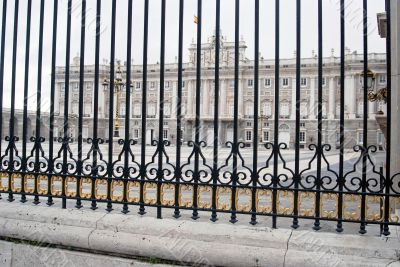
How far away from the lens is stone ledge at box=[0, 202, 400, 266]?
238 cm

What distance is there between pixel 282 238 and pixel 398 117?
52.2 inches

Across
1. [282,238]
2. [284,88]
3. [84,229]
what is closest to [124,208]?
[84,229]

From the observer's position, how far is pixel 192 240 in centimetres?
266

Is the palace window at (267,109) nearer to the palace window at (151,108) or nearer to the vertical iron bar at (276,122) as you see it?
the palace window at (151,108)

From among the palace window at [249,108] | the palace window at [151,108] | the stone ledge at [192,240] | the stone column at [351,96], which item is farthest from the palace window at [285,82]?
the stone ledge at [192,240]

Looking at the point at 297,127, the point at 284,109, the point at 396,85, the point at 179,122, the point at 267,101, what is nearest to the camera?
the point at 297,127

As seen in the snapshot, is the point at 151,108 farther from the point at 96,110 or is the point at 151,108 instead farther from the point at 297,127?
the point at 297,127

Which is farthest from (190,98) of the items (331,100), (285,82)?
(331,100)

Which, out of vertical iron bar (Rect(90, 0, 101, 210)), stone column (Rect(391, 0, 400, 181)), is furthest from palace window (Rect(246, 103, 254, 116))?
vertical iron bar (Rect(90, 0, 101, 210))

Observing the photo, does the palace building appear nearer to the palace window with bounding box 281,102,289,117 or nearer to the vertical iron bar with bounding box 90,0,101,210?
the palace window with bounding box 281,102,289,117

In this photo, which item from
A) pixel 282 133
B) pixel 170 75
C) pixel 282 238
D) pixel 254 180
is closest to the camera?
pixel 282 238

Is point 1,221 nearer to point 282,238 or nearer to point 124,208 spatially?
point 124,208

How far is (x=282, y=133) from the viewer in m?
47.2

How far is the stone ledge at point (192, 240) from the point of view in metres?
2.38
